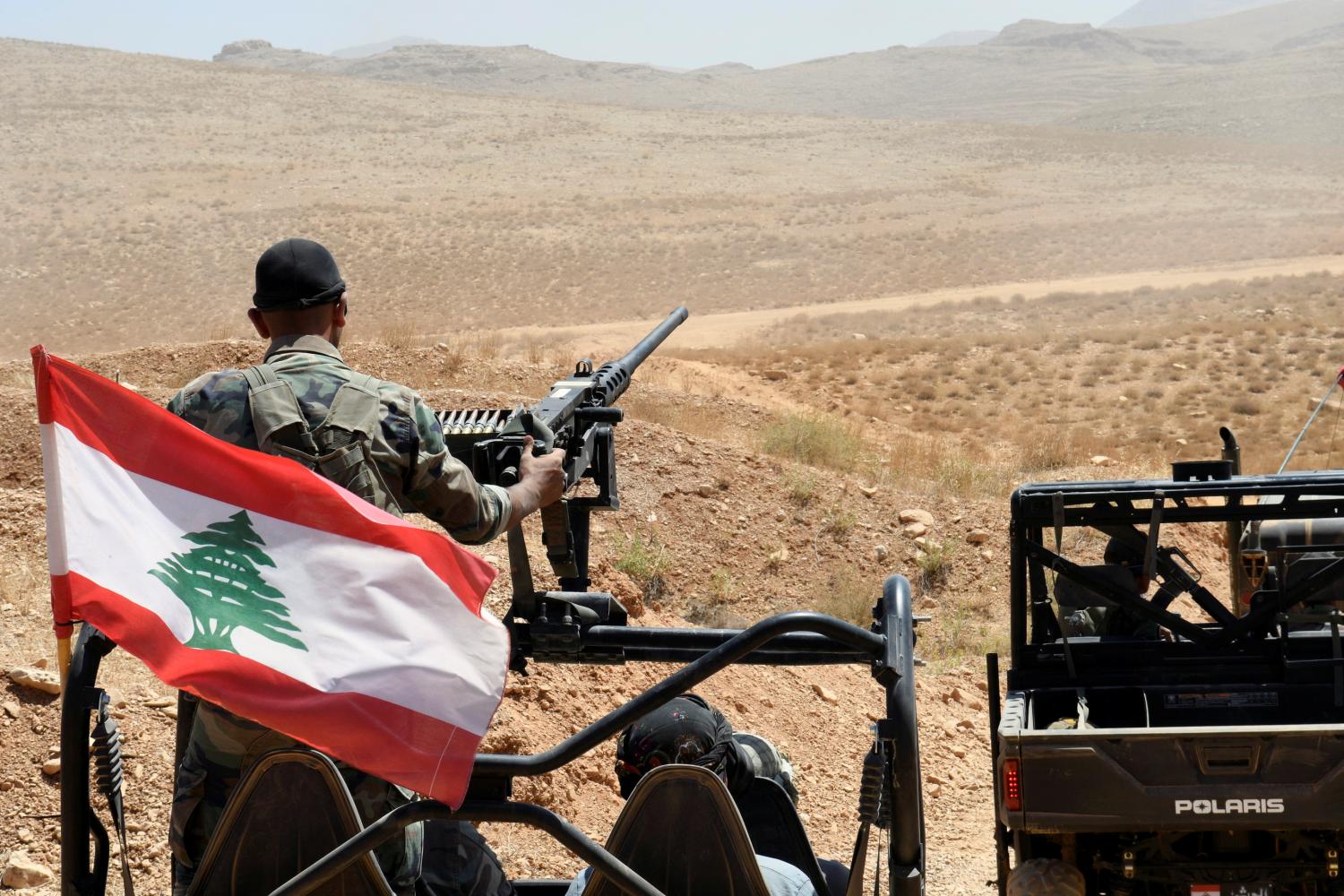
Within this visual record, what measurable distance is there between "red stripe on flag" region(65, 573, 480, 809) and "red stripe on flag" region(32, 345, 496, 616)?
0.24 meters

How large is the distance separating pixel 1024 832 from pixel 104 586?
10.2ft

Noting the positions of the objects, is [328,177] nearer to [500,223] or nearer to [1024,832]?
[500,223]

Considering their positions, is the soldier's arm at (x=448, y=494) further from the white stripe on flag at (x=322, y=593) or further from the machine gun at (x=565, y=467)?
the white stripe on flag at (x=322, y=593)

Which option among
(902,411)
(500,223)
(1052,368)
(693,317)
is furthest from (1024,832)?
(500,223)

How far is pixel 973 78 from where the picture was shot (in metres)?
136

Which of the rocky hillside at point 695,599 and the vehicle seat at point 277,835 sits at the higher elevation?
the vehicle seat at point 277,835

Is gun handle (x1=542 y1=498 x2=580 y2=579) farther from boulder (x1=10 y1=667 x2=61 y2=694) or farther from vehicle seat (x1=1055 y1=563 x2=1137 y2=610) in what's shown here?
boulder (x1=10 y1=667 x2=61 y2=694)

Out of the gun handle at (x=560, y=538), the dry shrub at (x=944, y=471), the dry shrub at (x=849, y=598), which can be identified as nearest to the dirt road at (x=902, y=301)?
the dry shrub at (x=944, y=471)

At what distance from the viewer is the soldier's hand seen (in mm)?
3277

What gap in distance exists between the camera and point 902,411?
21.3 m

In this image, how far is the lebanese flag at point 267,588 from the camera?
2102mm

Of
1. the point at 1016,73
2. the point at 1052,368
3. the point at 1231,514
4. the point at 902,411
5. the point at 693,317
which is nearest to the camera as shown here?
the point at 1231,514

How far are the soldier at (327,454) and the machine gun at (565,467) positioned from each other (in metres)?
0.17

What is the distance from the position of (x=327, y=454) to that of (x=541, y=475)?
23.4 inches
